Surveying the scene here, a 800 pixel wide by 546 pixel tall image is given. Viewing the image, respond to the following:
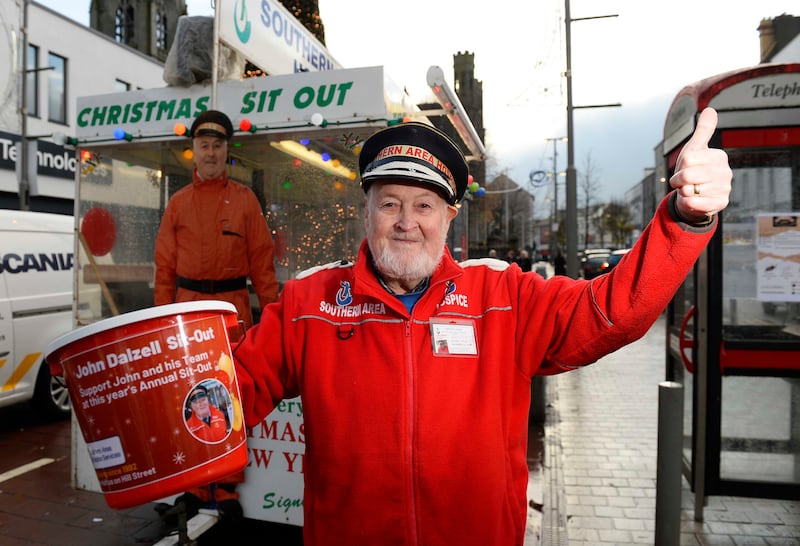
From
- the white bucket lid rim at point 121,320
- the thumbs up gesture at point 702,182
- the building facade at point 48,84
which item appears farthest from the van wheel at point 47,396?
the building facade at point 48,84

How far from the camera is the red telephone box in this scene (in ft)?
12.5

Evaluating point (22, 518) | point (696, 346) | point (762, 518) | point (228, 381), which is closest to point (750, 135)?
point (696, 346)

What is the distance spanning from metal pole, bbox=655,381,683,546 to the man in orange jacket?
2.29m

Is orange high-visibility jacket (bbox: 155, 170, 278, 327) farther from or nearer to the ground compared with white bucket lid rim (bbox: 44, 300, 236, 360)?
farther from the ground

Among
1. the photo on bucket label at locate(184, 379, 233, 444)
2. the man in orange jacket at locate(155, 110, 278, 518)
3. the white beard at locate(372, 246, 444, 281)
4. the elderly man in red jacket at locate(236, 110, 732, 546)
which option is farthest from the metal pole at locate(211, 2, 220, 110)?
the photo on bucket label at locate(184, 379, 233, 444)

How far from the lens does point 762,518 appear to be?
4.01 metres

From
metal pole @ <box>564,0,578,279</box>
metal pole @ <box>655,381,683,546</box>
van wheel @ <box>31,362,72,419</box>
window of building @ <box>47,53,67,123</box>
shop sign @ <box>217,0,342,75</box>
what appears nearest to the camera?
metal pole @ <box>655,381,683,546</box>

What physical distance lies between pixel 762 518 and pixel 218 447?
13.3 ft

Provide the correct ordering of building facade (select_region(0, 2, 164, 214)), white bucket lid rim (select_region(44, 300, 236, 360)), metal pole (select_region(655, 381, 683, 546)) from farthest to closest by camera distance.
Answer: building facade (select_region(0, 2, 164, 214)) → metal pole (select_region(655, 381, 683, 546)) → white bucket lid rim (select_region(44, 300, 236, 360))

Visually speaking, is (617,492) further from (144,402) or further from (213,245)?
(144,402)

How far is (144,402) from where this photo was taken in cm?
155

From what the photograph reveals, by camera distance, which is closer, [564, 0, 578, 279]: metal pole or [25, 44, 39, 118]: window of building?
[564, 0, 578, 279]: metal pole

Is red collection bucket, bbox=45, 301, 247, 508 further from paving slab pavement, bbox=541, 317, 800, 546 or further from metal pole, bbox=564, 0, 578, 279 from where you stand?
metal pole, bbox=564, 0, 578, 279

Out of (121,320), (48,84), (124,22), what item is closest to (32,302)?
(121,320)
